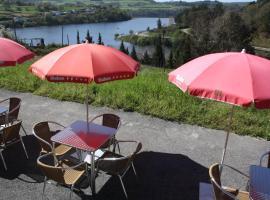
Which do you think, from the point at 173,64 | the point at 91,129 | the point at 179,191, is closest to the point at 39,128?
the point at 91,129

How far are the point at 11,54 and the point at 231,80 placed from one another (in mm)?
3611

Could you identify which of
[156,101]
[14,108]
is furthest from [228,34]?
[14,108]

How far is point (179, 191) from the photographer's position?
540cm

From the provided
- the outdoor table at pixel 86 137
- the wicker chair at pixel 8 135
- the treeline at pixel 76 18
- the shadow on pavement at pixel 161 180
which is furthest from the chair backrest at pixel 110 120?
the treeline at pixel 76 18

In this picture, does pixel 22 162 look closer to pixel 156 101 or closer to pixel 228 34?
pixel 156 101

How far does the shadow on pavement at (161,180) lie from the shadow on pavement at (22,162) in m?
1.27

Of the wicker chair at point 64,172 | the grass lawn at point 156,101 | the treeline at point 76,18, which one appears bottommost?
the treeline at point 76,18

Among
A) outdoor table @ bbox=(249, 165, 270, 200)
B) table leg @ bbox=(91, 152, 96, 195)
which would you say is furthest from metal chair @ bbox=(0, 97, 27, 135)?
outdoor table @ bbox=(249, 165, 270, 200)

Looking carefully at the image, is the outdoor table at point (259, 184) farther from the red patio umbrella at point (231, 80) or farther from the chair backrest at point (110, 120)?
the chair backrest at point (110, 120)

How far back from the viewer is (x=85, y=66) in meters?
4.65

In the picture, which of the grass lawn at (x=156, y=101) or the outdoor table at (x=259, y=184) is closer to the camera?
the outdoor table at (x=259, y=184)

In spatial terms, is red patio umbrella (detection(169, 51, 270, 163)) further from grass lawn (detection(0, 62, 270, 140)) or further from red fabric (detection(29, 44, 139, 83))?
grass lawn (detection(0, 62, 270, 140))

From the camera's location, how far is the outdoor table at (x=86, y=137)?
16.8ft

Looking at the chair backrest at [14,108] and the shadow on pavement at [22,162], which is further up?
the chair backrest at [14,108]
